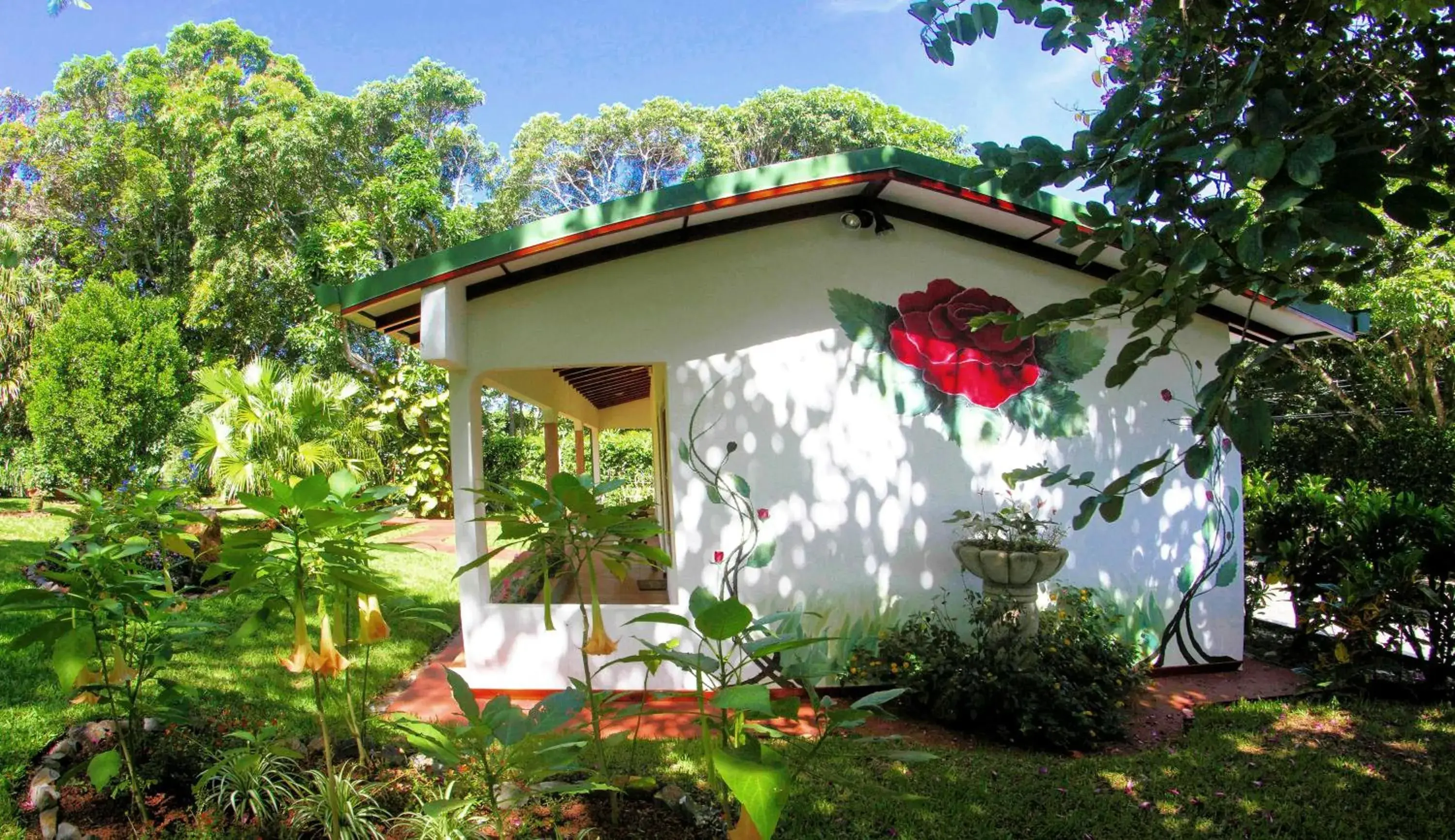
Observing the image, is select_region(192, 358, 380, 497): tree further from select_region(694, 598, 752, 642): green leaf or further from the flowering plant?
select_region(694, 598, 752, 642): green leaf

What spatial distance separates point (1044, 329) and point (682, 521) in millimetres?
3882

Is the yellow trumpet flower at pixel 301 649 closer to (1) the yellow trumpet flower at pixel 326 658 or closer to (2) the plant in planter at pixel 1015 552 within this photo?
(1) the yellow trumpet flower at pixel 326 658

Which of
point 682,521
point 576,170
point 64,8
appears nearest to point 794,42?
point 576,170

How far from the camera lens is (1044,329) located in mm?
1942

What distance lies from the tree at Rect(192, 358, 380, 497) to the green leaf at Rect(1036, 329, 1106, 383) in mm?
9858

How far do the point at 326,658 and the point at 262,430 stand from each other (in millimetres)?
10745

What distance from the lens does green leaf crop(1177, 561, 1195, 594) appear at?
6031 millimetres

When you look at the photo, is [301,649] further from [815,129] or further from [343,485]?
[815,129]

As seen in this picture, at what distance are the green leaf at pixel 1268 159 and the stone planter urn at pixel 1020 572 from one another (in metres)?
Answer: 3.98

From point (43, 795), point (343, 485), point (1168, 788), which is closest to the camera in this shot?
point (343, 485)

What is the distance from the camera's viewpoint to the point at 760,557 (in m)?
5.56

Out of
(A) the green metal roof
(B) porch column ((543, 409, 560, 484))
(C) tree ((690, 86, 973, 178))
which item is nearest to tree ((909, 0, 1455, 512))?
(A) the green metal roof

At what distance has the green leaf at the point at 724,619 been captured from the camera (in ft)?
5.61

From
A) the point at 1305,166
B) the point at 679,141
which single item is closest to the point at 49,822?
the point at 1305,166
